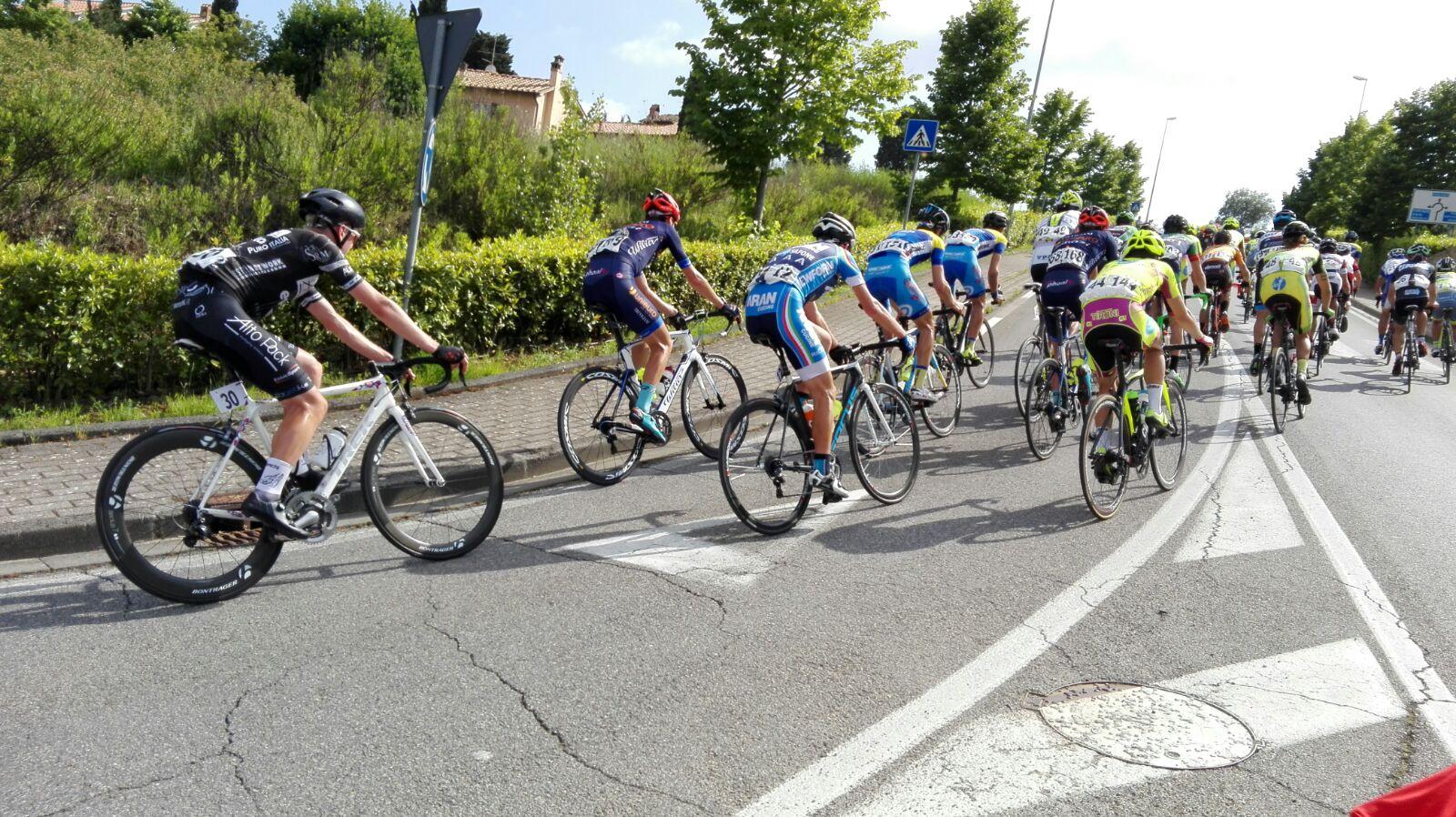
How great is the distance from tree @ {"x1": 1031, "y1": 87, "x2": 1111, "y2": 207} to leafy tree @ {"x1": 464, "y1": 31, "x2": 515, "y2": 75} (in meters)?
34.3

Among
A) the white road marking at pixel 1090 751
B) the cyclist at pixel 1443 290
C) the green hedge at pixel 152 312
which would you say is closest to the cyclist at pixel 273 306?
the white road marking at pixel 1090 751

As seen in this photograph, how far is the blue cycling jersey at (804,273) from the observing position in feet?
21.4

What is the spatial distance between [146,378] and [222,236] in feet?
18.7

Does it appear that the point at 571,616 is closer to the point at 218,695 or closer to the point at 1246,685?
the point at 218,695

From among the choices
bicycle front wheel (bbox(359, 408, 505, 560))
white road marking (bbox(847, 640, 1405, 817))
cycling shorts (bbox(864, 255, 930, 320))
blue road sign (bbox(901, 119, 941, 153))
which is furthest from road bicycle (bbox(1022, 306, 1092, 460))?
blue road sign (bbox(901, 119, 941, 153))

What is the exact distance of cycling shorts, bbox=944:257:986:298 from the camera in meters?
11.2

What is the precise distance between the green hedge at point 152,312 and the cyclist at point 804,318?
4617 mm

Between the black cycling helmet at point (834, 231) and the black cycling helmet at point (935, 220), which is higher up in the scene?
the black cycling helmet at point (935, 220)

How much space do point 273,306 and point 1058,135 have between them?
5442 centimetres

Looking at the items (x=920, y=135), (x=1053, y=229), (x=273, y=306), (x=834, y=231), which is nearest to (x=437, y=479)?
(x=273, y=306)

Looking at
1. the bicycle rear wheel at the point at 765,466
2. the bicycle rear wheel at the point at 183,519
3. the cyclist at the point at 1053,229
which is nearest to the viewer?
the bicycle rear wheel at the point at 183,519

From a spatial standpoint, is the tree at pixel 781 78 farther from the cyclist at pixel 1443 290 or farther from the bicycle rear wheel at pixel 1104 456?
the bicycle rear wheel at pixel 1104 456

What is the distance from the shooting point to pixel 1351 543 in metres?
6.77

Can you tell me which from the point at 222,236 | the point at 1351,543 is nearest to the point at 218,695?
the point at 1351,543
